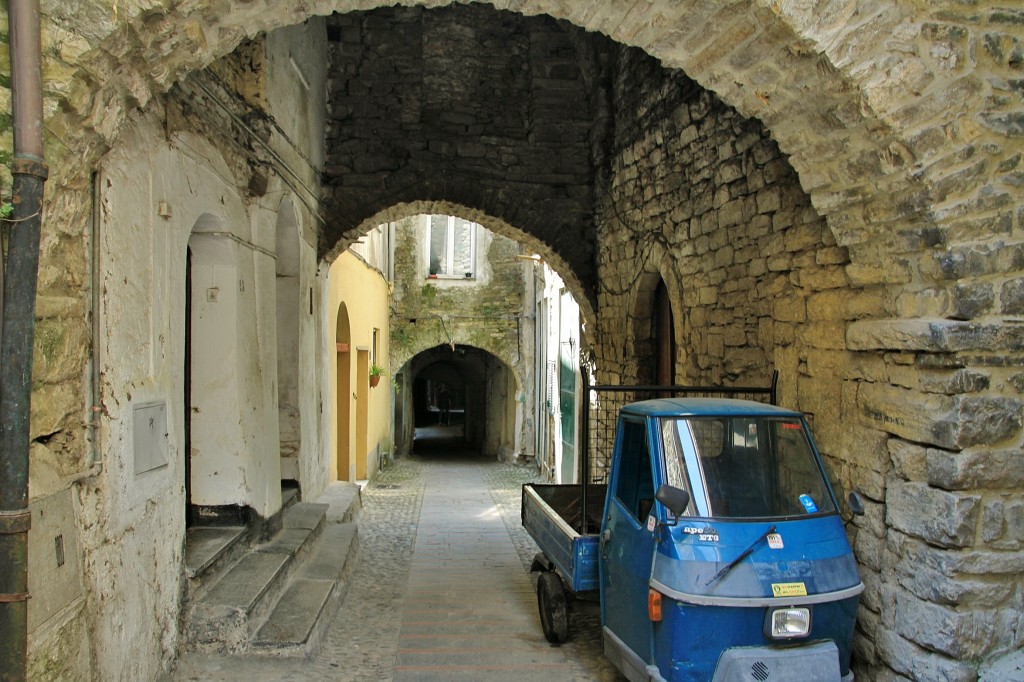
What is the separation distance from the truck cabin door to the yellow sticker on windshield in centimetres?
52

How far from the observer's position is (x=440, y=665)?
424 centimetres

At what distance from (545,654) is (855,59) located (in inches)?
142

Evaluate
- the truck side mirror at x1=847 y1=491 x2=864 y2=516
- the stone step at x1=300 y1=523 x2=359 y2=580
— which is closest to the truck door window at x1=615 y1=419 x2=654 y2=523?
the truck side mirror at x1=847 y1=491 x2=864 y2=516

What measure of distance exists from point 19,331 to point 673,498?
7.70 ft

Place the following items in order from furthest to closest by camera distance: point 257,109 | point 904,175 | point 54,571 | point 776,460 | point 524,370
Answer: point 524,370 → point 257,109 → point 776,460 → point 904,175 → point 54,571

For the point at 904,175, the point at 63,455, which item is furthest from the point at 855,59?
the point at 63,455

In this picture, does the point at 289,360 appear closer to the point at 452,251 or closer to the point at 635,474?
the point at 635,474

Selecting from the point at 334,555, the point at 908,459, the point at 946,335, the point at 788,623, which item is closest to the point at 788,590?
the point at 788,623

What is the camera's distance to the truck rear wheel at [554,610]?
461 centimetres

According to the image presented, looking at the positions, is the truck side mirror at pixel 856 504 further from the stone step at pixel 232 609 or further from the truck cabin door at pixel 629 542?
the stone step at pixel 232 609

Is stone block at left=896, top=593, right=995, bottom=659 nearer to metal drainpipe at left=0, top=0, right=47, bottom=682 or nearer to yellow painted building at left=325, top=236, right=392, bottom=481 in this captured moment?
metal drainpipe at left=0, top=0, right=47, bottom=682

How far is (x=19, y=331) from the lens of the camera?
2186 millimetres

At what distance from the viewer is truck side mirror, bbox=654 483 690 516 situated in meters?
2.95

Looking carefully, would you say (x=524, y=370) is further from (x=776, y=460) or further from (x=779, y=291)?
(x=776, y=460)
